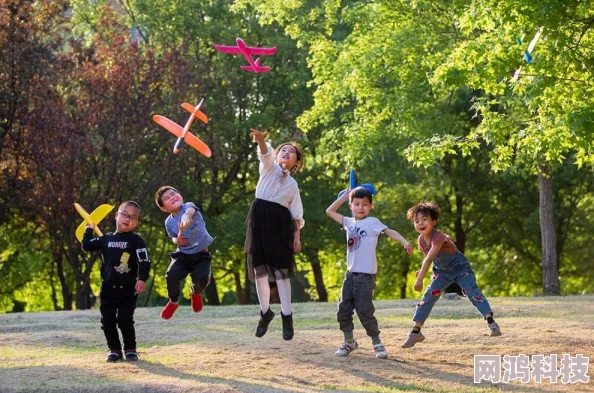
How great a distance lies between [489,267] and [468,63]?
84.0 feet

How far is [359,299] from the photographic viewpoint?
452 inches

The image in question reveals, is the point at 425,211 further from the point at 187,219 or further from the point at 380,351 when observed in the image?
the point at 187,219

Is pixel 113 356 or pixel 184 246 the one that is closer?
pixel 113 356

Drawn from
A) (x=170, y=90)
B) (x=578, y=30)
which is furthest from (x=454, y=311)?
(x=170, y=90)

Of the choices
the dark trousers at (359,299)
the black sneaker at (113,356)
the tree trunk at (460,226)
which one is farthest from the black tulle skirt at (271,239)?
the tree trunk at (460,226)

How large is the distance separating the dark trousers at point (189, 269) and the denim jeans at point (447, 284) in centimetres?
223

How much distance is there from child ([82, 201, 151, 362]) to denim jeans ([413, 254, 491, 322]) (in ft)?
9.41

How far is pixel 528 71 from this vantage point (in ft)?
49.8

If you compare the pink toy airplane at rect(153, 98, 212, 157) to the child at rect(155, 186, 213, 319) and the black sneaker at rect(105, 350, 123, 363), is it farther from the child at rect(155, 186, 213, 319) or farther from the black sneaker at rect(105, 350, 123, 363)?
the black sneaker at rect(105, 350, 123, 363)

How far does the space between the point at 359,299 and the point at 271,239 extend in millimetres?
1102

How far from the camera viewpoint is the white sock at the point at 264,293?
1186cm

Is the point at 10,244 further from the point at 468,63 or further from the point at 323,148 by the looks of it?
the point at 468,63

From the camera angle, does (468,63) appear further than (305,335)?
Yes

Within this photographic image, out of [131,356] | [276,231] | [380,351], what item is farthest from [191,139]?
[380,351]
